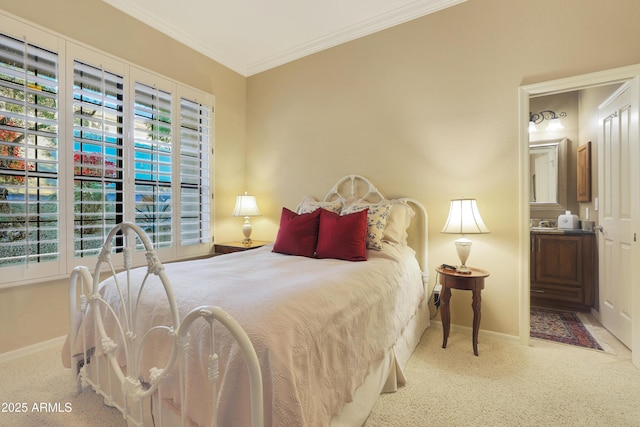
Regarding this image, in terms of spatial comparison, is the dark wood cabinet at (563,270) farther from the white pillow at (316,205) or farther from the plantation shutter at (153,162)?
the plantation shutter at (153,162)

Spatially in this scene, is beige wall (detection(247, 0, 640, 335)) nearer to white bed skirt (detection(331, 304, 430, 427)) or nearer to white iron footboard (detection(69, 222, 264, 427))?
white bed skirt (detection(331, 304, 430, 427))

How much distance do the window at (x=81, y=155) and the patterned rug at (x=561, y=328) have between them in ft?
12.0

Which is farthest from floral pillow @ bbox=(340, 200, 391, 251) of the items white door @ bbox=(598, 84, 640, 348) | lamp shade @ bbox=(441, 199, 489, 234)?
white door @ bbox=(598, 84, 640, 348)

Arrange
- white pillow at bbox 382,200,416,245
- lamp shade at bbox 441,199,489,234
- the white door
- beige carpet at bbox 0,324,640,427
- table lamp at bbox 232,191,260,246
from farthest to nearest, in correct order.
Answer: table lamp at bbox 232,191,260,246, white pillow at bbox 382,200,416,245, lamp shade at bbox 441,199,489,234, the white door, beige carpet at bbox 0,324,640,427

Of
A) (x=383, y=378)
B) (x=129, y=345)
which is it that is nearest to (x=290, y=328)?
(x=129, y=345)

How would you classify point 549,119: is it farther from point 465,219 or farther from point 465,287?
point 465,287

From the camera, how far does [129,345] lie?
1367 mm

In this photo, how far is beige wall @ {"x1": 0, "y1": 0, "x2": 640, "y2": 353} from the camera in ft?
7.47

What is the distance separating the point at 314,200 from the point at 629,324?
2.85 m

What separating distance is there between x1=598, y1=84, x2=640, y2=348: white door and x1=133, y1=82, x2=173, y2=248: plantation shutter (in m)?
4.01

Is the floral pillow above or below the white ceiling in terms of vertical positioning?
below

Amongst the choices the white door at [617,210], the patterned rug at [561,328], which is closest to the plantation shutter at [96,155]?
the patterned rug at [561,328]

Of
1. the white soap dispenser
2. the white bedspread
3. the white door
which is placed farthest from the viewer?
the white soap dispenser

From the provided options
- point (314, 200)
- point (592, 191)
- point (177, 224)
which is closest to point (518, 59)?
point (592, 191)
